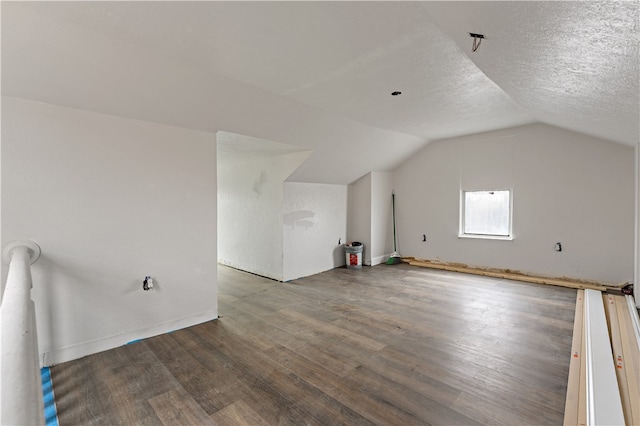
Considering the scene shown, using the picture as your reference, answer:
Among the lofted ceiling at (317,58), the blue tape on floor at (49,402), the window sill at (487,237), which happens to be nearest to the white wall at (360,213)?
the window sill at (487,237)

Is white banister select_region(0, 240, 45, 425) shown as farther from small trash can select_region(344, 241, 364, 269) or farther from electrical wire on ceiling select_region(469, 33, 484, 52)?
small trash can select_region(344, 241, 364, 269)

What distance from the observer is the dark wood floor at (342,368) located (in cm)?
186

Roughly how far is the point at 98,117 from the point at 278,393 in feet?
8.85

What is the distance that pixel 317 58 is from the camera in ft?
7.45

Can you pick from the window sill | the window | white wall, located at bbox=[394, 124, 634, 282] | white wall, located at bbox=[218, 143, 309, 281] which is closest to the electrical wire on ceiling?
white wall, located at bbox=[218, 143, 309, 281]

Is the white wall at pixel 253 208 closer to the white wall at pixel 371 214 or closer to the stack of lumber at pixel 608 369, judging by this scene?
the white wall at pixel 371 214

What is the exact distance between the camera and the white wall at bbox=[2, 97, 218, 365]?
2328 mm

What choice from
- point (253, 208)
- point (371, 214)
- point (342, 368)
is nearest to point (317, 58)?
point (342, 368)

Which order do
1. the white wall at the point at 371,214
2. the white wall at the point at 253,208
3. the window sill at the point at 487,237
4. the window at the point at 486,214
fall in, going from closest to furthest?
the white wall at the point at 253,208 < the window sill at the point at 487,237 < the window at the point at 486,214 < the white wall at the point at 371,214

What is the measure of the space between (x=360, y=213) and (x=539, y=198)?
118 inches

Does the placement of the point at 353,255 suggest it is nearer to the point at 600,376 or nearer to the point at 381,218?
the point at 381,218

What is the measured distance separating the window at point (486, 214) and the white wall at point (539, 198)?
145 millimetres

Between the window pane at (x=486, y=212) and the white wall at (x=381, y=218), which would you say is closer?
the window pane at (x=486, y=212)

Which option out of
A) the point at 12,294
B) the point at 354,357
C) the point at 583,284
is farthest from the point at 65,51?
the point at 583,284
